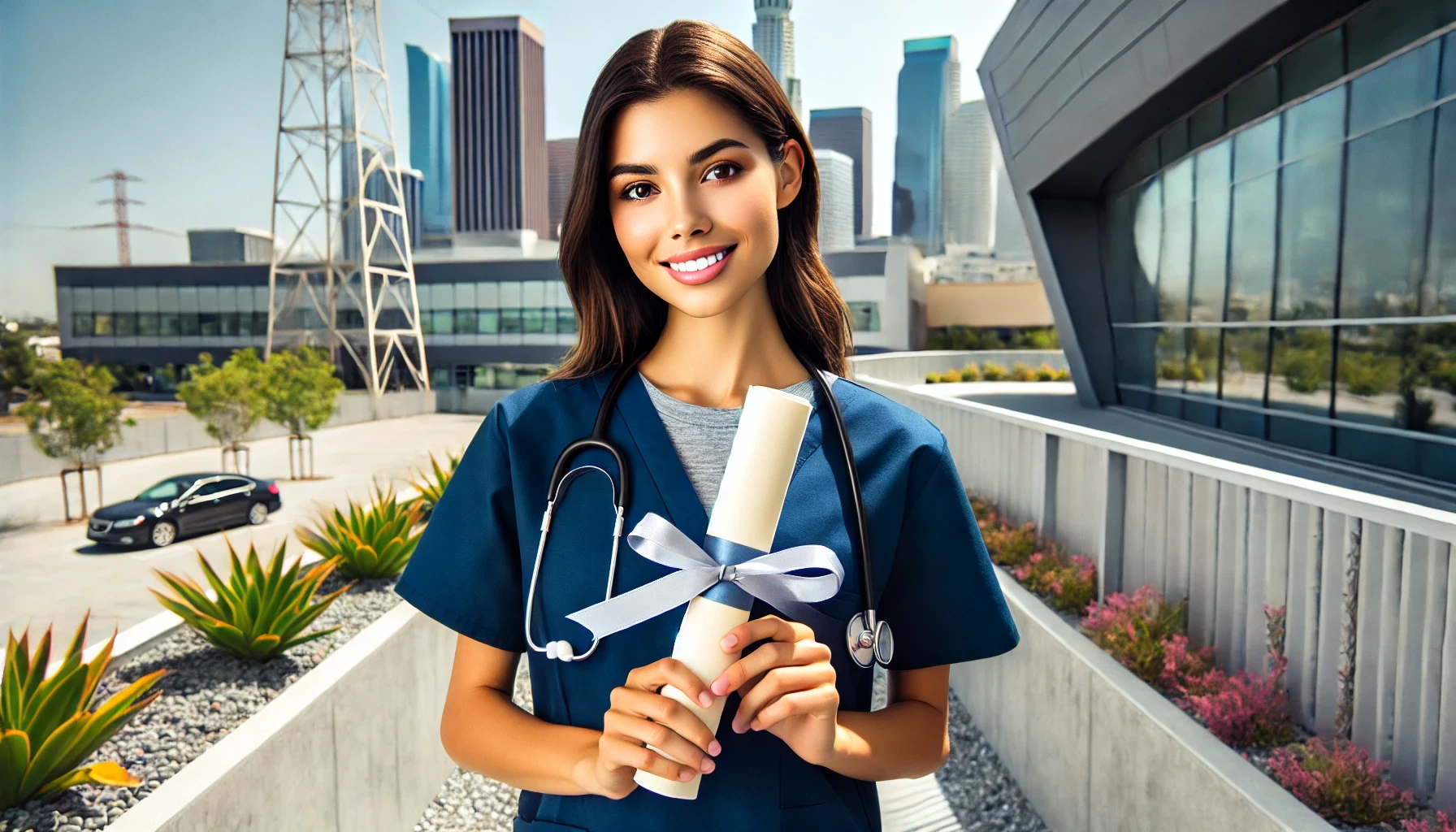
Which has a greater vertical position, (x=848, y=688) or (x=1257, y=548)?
(x=848, y=688)

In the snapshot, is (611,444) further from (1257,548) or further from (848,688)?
(1257,548)

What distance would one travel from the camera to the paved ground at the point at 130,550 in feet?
36.0

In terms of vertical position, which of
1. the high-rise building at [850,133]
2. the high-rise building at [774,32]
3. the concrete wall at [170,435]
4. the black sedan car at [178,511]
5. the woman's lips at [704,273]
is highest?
the high-rise building at [774,32]

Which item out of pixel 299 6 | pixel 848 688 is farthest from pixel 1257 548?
pixel 299 6

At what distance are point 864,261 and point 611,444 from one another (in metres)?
41.5

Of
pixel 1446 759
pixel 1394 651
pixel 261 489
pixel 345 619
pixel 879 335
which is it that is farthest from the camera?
pixel 879 335

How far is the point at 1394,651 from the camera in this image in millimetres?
2547

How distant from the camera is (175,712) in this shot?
3570 mm

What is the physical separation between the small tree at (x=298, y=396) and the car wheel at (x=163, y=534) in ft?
17.3

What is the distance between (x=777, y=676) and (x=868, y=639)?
16 cm

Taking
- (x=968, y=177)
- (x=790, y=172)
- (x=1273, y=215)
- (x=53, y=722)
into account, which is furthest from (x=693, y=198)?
(x=968, y=177)

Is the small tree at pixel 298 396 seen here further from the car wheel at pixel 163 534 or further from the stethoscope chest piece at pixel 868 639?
the stethoscope chest piece at pixel 868 639

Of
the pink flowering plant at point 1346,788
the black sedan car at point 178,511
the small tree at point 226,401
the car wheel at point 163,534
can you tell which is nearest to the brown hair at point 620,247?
the pink flowering plant at point 1346,788

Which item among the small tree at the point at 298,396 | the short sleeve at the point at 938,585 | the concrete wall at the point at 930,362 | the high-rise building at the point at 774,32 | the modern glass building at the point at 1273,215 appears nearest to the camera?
the short sleeve at the point at 938,585
